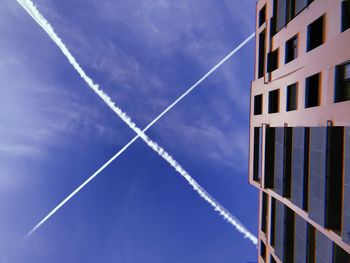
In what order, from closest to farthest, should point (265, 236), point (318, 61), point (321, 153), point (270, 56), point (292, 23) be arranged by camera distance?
point (321, 153)
point (318, 61)
point (292, 23)
point (270, 56)
point (265, 236)

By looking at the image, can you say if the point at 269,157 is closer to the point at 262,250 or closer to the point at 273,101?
the point at 273,101

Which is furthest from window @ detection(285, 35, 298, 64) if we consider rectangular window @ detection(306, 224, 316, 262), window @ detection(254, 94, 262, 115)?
rectangular window @ detection(306, 224, 316, 262)

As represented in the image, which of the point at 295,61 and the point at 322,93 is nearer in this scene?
the point at 322,93

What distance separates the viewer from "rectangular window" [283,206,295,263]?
1994cm

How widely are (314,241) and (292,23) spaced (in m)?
15.5

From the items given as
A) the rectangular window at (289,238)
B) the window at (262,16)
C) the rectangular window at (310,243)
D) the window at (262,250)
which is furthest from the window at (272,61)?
the window at (262,250)

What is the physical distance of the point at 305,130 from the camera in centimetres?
1756

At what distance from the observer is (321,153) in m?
15.4

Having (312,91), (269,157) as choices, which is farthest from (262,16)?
(269,157)

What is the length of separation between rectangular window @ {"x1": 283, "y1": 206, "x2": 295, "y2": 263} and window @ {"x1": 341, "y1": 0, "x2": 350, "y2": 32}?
13.3 meters

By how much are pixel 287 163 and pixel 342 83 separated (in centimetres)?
762

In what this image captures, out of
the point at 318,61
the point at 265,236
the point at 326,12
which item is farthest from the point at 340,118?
the point at 265,236

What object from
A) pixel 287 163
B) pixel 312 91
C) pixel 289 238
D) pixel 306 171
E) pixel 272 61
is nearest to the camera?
pixel 306 171

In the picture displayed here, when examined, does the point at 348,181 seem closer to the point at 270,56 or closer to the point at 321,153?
the point at 321,153
